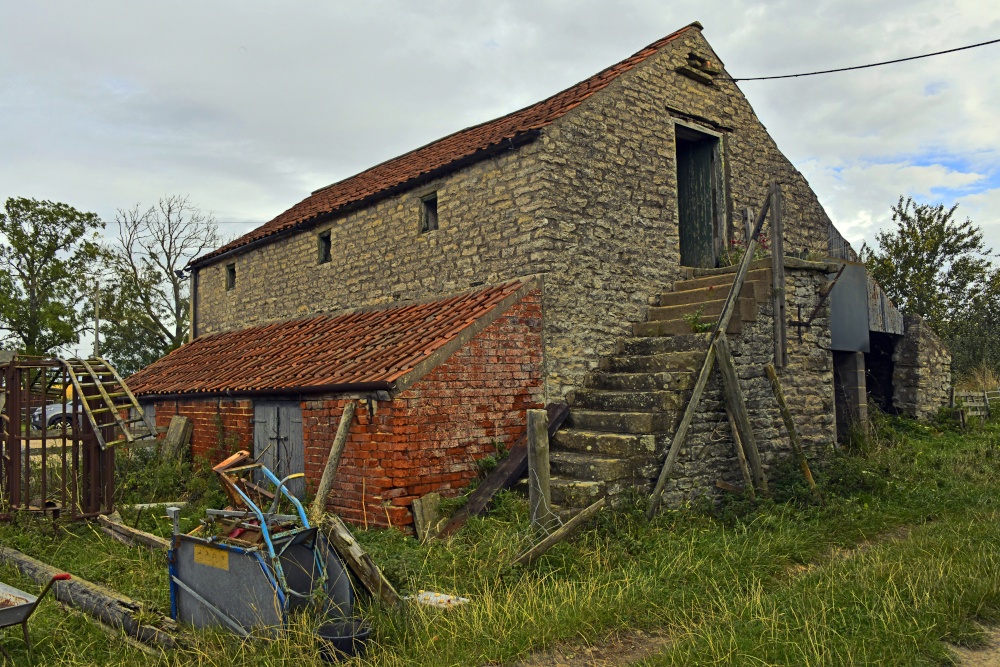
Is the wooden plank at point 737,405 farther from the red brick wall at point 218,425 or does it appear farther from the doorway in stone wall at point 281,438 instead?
the red brick wall at point 218,425

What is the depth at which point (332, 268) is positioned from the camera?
1248cm

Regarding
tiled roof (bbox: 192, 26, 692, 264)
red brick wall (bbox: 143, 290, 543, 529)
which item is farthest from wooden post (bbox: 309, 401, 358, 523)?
tiled roof (bbox: 192, 26, 692, 264)

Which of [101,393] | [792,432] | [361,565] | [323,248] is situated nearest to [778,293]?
[792,432]

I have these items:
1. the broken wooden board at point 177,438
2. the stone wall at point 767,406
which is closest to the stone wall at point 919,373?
the stone wall at point 767,406

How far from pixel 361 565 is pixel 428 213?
21.7 feet

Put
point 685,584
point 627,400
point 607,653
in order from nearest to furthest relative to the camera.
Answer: point 607,653, point 685,584, point 627,400

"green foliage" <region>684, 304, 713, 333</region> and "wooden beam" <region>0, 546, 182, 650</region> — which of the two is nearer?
"wooden beam" <region>0, 546, 182, 650</region>

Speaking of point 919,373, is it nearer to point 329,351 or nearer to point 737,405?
point 737,405

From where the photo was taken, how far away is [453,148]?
1141 centimetres

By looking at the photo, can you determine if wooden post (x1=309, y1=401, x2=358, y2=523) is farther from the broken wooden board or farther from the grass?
the broken wooden board

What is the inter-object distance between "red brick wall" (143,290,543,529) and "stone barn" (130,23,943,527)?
0.08 feet

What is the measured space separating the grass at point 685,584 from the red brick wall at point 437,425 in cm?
64

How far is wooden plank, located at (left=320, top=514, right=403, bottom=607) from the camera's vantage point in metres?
5.25

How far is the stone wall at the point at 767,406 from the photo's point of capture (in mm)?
8406
